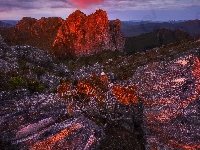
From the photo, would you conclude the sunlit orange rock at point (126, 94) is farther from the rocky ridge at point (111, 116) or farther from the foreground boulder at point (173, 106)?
the foreground boulder at point (173, 106)

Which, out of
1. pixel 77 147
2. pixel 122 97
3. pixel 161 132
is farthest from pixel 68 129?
pixel 161 132

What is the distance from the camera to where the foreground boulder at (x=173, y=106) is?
76.4 ft

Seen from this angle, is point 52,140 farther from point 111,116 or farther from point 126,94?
point 126,94

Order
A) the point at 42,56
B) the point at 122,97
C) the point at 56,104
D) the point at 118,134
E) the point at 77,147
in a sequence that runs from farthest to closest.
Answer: the point at 42,56 < the point at 56,104 < the point at 122,97 < the point at 118,134 < the point at 77,147

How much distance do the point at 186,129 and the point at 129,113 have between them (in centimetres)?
597

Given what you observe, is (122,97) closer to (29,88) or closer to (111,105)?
(111,105)

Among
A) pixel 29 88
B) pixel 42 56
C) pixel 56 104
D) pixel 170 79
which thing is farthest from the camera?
pixel 42 56

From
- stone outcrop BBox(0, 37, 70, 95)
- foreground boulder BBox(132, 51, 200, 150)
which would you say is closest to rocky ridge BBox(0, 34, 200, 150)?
foreground boulder BBox(132, 51, 200, 150)

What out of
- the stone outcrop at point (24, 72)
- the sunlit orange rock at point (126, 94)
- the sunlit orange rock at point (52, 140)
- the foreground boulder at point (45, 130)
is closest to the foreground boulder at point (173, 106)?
the sunlit orange rock at point (126, 94)

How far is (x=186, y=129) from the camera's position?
24.0 m

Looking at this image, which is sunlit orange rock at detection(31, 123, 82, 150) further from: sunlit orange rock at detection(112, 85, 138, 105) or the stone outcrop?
the stone outcrop

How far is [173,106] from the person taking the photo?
1030 inches

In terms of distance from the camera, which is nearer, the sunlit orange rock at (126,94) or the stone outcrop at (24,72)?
the sunlit orange rock at (126,94)

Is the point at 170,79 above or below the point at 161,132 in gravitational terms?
A: above
